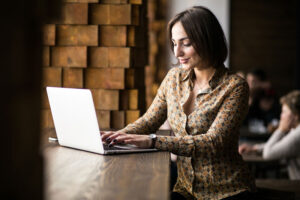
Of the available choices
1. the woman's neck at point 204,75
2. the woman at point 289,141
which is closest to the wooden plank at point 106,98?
the woman's neck at point 204,75

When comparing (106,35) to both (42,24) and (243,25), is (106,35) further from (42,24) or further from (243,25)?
(243,25)

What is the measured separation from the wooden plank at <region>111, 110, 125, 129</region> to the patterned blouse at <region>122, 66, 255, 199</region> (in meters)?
0.61

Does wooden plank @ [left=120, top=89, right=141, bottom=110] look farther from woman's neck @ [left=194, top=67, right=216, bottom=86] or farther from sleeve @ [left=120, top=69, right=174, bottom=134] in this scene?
woman's neck @ [left=194, top=67, right=216, bottom=86]

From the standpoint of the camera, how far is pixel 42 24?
78cm

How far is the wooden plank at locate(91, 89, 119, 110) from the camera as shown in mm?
2797

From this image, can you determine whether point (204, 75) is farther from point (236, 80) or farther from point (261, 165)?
point (261, 165)

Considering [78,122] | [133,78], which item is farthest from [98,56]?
[78,122]

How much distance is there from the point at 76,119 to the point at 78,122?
2 centimetres

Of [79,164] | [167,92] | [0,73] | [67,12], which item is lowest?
[79,164]

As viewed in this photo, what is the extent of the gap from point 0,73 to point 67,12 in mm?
2131

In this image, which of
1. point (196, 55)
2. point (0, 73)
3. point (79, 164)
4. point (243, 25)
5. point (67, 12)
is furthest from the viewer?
point (243, 25)

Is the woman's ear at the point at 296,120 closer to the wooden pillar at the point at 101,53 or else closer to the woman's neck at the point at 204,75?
the wooden pillar at the point at 101,53

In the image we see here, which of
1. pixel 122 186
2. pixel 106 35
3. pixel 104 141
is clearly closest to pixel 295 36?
pixel 106 35

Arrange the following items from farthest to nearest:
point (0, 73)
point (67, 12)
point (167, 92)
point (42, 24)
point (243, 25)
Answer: point (243, 25) → point (67, 12) → point (167, 92) → point (42, 24) → point (0, 73)
